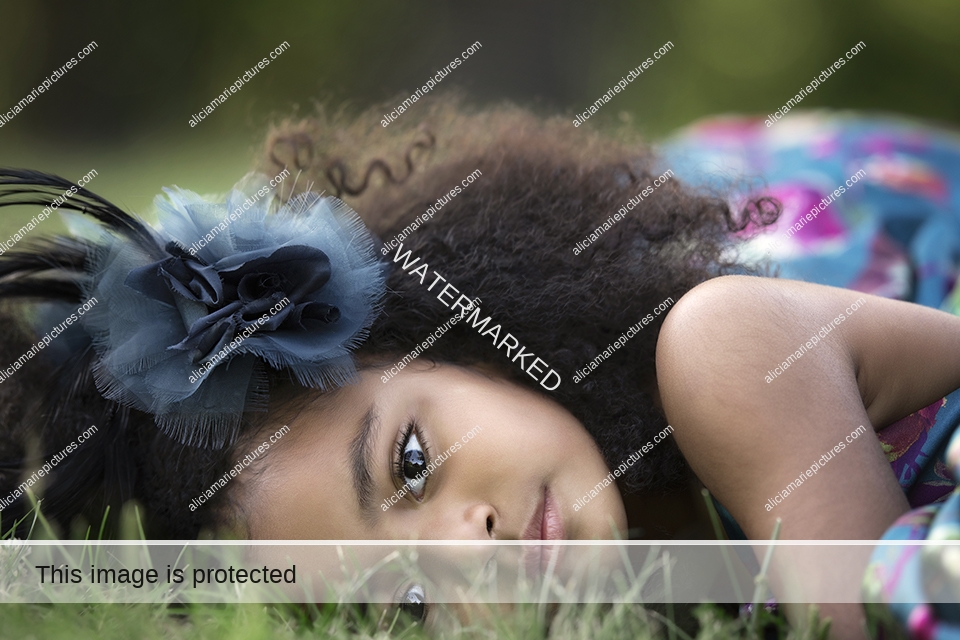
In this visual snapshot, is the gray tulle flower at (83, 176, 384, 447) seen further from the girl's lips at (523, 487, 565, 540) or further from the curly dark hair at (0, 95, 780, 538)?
the girl's lips at (523, 487, 565, 540)

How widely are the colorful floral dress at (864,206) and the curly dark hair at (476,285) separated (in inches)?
5.9

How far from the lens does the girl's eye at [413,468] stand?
102 centimetres

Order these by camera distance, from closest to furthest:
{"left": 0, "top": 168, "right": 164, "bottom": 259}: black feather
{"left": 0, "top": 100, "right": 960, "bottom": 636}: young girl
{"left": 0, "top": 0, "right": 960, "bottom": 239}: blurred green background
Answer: {"left": 0, "top": 100, "right": 960, "bottom": 636}: young girl < {"left": 0, "top": 168, "right": 164, "bottom": 259}: black feather < {"left": 0, "top": 0, "right": 960, "bottom": 239}: blurred green background

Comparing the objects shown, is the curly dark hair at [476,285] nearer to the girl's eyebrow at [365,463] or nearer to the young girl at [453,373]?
the young girl at [453,373]

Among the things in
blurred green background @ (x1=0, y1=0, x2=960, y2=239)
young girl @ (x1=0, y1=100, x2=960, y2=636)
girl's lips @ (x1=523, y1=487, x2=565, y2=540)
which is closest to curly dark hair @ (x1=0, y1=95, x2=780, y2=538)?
young girl @ (x1=0, y1=100, x2=960, y2=636)

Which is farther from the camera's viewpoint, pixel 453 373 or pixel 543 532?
pixel 453 373

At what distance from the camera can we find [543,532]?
3.32 feet

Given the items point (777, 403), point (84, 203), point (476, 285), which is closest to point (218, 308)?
point (84, 203)

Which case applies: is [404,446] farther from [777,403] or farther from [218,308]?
[777,403]

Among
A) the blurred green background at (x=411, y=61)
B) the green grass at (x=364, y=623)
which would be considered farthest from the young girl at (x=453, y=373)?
the blurred green background at (x=411, y=61)

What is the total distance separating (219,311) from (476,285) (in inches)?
16.2

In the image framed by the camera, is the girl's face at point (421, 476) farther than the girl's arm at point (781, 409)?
Yes

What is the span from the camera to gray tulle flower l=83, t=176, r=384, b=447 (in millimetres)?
1022

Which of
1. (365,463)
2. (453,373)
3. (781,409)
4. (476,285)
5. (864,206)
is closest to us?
(781,409)
